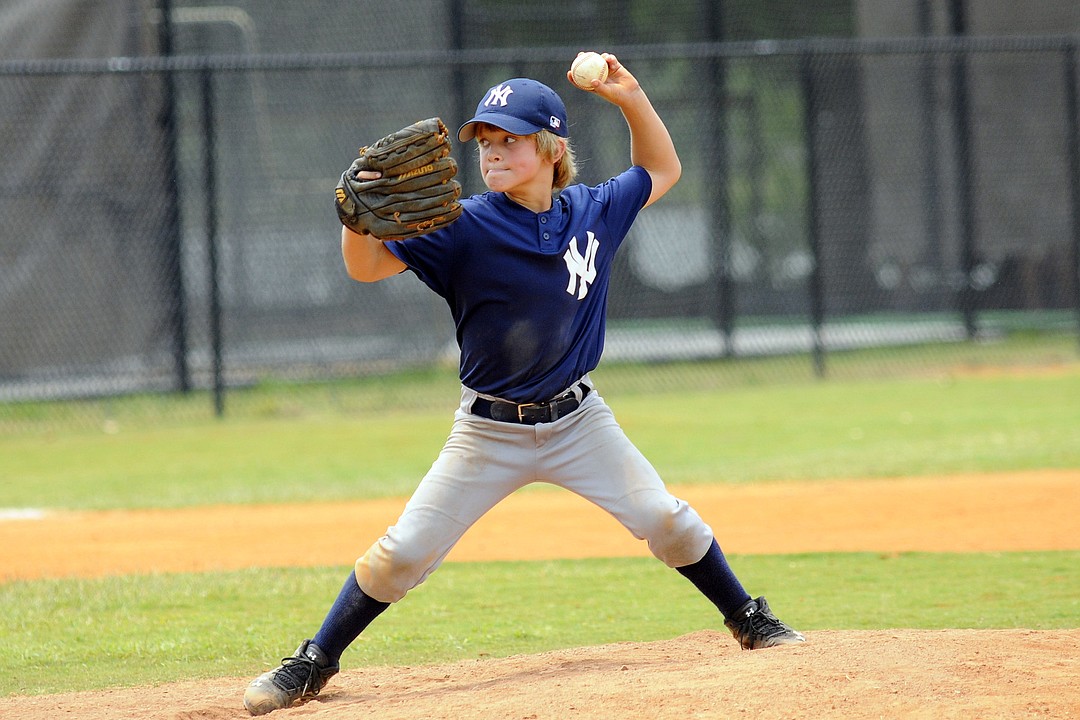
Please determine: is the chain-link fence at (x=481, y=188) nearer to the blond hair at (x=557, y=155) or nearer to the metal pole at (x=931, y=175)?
the metal pole at (x=931, y=175)

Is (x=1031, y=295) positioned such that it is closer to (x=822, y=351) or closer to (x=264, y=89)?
(x=822, y=351)

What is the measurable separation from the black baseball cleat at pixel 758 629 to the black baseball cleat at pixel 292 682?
3.75 ft

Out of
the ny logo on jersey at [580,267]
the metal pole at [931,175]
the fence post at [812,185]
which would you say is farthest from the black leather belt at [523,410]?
the metal pole at [931,175]

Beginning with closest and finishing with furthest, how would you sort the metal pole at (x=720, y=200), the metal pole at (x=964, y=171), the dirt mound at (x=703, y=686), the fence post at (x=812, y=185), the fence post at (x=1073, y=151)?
1. the dirt mound at (x=703, y=686)
2. the fence post at (x=812, y=185)
3. the metal pole at (x=720, y=200)
4. the fence post at (x=1073, y=151)
5. the metal pole at (x=964, y=171)

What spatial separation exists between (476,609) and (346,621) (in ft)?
4.70

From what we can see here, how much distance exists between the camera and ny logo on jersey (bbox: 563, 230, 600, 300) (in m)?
3.59

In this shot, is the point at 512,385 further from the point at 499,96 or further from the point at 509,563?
the point at 509,563

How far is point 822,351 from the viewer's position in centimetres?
1301

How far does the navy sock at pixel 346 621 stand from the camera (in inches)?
139

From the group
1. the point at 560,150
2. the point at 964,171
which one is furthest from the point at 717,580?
the point at 964,171

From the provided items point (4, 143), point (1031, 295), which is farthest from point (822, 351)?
point (4, 143)

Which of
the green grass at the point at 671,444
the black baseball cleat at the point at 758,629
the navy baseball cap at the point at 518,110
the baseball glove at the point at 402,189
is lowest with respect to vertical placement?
the green grass at the point at 671,444

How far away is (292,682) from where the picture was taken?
3.46 metres

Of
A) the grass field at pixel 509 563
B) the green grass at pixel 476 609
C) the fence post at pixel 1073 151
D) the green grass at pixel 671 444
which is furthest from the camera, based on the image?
the fence post at pixel 1073 151
